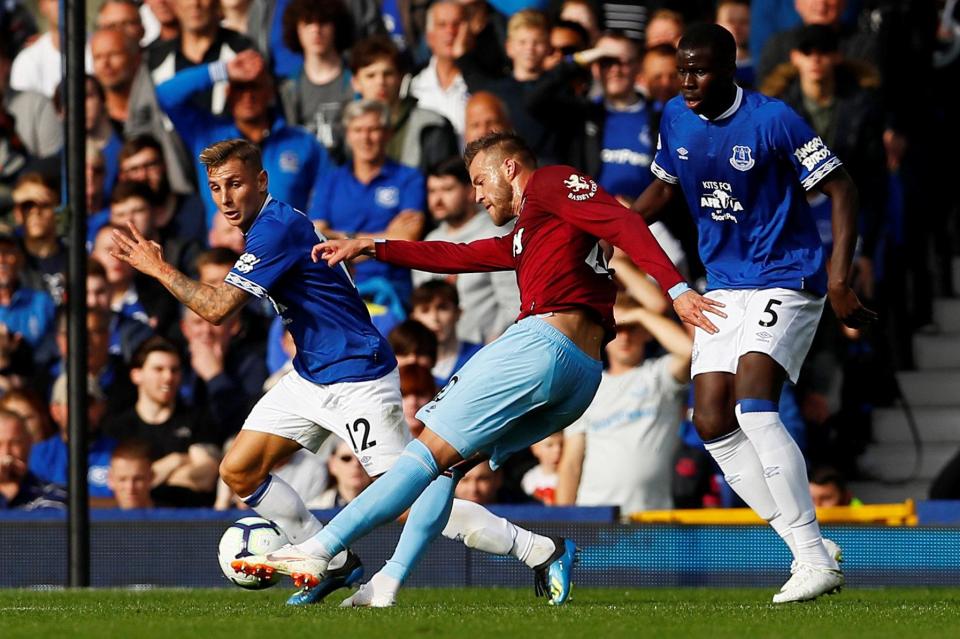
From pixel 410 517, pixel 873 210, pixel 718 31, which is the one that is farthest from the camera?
pixel 873 210

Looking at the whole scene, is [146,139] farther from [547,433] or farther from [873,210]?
[547,433]

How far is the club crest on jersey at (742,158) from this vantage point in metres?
8.14

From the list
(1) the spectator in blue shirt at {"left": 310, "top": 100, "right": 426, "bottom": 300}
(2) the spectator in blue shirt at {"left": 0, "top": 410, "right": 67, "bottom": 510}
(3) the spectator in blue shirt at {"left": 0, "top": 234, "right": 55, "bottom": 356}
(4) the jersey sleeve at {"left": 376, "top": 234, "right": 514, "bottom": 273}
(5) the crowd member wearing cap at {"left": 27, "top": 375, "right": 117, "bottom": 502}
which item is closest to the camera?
(4) the jersey sleeve at {"left": 376, "top": 234, "right": 514, "bottom": 273}

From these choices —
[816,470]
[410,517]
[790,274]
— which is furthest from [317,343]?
[816,470]

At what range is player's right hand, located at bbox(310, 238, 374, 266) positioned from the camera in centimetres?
769

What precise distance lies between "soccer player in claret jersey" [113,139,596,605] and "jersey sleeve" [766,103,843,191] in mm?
1979

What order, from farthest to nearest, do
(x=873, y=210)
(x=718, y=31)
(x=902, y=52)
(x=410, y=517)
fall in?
(x=902, y=52) < (x=873, y=210) < (x=718, y=31) < (x=410, y=517)

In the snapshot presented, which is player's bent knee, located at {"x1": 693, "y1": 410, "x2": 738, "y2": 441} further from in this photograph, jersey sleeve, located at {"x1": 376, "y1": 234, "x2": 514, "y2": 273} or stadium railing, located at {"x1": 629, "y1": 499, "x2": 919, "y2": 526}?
stadium railing, located at {"x1": 629, "y1": 499, "x2": 919, "y2": 526}

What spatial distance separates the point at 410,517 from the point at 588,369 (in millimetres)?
949

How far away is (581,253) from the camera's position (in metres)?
7.67

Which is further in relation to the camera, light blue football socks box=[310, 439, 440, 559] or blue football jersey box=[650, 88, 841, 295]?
blue football jersey box=[650, 88, 841, 295]

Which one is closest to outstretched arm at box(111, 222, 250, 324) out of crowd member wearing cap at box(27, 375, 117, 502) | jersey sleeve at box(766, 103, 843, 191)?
jersey sleeve at box(766, 103, 843, 191)

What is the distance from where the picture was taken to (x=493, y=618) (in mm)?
7129

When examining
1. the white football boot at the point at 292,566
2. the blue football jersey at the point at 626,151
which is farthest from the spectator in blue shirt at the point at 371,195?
the white football boot at the point at 292,566
